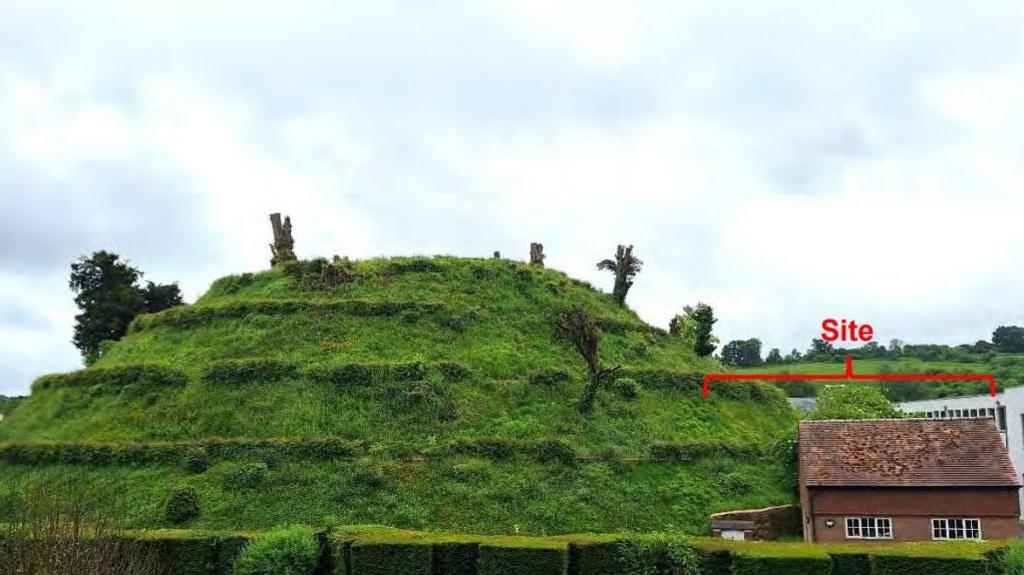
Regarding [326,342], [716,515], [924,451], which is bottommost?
[716,515]

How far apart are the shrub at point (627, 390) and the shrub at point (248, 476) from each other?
19.6m

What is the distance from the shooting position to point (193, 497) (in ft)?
115

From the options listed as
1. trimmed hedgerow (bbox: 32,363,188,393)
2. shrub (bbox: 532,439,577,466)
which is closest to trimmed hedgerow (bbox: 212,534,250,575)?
shrub (bbox: 532,439,577,466)

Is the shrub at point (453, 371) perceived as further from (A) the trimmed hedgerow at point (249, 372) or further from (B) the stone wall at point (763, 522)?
(B) the stone wall at point (763, 522)

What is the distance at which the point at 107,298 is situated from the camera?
69312 mm

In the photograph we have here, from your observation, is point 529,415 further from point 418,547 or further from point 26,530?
point 26,530

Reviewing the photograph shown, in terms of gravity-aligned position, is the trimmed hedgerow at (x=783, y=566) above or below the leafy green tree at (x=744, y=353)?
below

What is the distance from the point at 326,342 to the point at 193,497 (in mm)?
13598

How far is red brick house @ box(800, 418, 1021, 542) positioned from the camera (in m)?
33.5

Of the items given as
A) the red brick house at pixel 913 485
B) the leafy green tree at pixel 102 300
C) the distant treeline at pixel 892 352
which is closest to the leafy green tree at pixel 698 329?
the red brick house at pixel 913 485

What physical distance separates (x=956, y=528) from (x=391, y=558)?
24.6 metres

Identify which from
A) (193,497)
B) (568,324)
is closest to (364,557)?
(193,497)

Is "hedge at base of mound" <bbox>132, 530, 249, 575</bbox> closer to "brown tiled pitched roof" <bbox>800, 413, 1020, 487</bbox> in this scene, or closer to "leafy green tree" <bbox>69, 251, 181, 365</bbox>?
"brown tiled pitched roof" <bbox>800, 413, 1020, 487</bbox>

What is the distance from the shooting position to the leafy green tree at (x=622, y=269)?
58.2 metres
